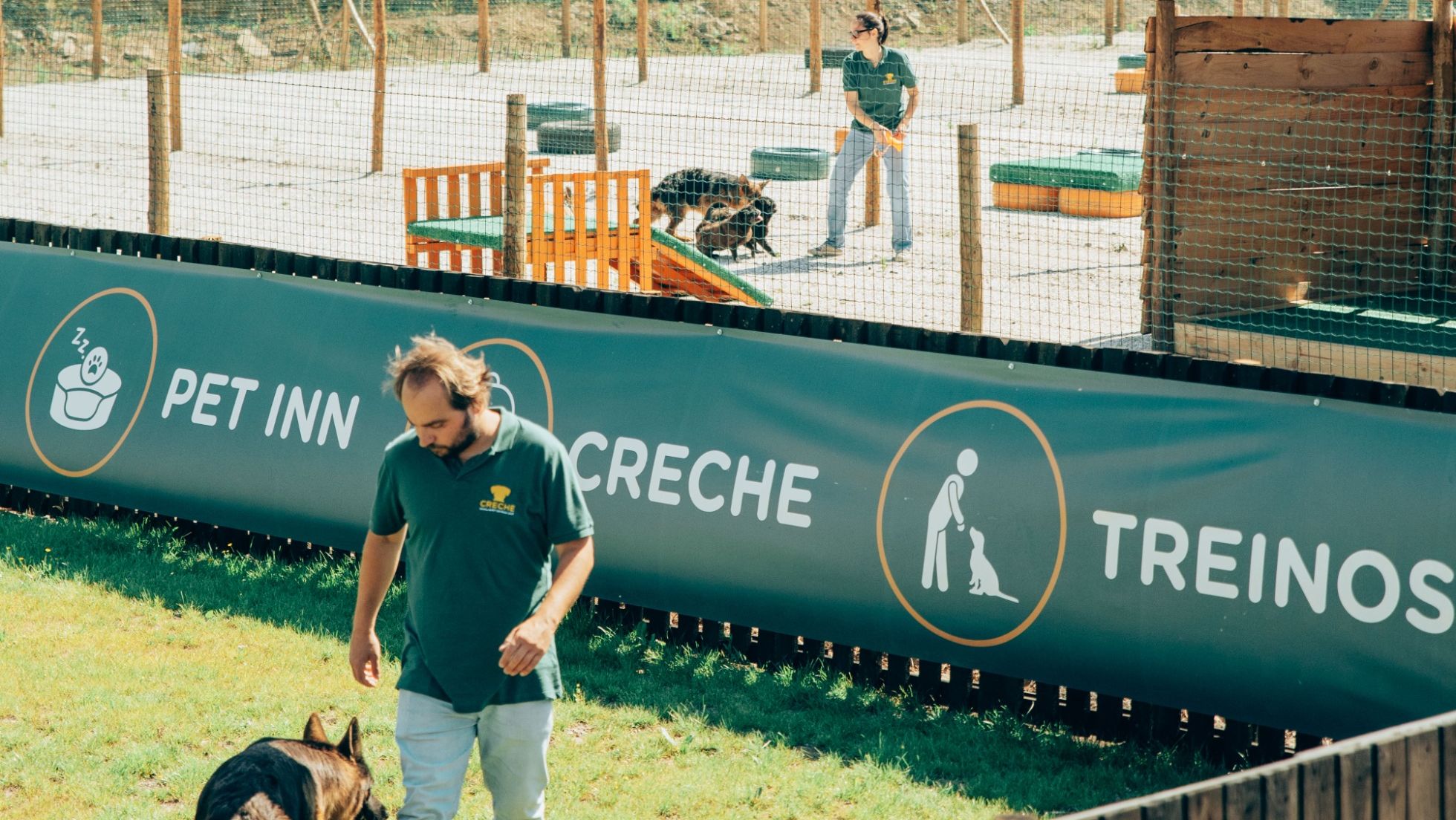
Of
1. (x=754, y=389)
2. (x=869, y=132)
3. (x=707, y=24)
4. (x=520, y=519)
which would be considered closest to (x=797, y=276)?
(x=869, y=132)

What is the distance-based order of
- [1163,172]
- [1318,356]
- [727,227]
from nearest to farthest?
1. [1318,356]
2. [1163,172]
3. [727,227]

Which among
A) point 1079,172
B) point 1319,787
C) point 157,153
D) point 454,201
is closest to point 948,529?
point 1319,787

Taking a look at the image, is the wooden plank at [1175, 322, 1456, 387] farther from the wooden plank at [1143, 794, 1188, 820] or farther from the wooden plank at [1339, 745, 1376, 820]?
the wooden plank at [1143, 794, 1188, 820]

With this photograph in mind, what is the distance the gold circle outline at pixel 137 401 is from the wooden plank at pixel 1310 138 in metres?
6.25

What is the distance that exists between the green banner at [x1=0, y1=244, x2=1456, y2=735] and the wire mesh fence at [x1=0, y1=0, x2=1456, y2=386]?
1.51 metres

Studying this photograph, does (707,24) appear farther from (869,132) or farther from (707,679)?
(707,679)

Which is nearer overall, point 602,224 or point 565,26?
point 602,224

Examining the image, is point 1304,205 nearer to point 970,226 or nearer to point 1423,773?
point 970,226

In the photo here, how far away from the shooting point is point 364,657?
431 cm

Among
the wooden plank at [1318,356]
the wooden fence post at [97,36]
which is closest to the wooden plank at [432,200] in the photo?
the wooden plank at [1318,356]

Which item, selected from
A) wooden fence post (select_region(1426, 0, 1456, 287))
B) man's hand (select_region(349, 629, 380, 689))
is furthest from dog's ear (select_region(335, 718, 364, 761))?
wooden fence post (select_region(1426, 0, 1456, 287))

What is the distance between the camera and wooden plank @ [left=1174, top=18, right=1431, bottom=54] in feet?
30.7

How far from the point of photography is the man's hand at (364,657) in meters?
4.30

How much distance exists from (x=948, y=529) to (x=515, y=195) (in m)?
3.80
